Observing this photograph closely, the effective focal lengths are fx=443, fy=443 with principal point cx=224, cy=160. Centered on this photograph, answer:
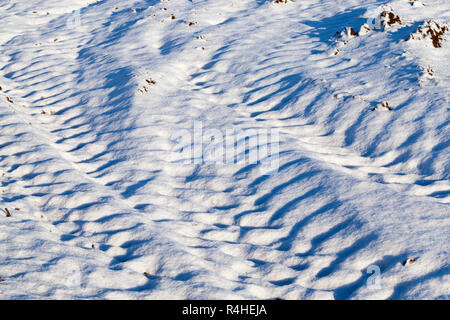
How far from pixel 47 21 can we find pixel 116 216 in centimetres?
982

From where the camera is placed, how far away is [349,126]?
22.7 feet

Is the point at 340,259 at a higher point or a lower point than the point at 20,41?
lower

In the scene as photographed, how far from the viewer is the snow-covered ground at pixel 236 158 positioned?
4426mm

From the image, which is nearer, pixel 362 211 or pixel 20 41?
pixel 362 211

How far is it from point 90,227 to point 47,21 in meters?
9.85

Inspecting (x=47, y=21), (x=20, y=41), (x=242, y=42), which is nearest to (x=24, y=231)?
(x=242, y=42)

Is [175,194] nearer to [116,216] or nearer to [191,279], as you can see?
[116,216]

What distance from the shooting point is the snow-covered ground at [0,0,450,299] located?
14.5 feet

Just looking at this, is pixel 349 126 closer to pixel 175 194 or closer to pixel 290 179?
pixel 290 179

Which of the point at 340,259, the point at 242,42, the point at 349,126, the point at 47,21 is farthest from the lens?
the point at 47,21

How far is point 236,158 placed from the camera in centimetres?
655

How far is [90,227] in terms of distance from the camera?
5.22 meters
